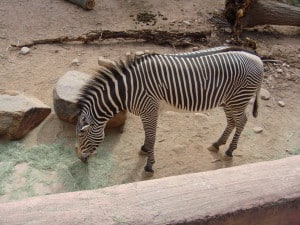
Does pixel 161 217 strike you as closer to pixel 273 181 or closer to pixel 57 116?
pixel 273 181

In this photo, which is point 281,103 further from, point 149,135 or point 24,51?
point 24,51

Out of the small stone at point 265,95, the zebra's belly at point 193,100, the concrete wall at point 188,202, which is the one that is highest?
the concrete wall at point 188,202

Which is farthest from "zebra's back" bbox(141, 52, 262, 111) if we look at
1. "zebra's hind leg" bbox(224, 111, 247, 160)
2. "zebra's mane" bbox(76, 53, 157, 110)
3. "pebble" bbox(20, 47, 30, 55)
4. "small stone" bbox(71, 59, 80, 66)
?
"pebble" bbox(20, 47, 30, 55)

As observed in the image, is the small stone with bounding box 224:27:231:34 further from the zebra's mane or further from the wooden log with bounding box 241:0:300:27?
the zebra's mane

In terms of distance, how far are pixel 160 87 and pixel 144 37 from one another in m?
2.91

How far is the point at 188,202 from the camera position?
2742mm

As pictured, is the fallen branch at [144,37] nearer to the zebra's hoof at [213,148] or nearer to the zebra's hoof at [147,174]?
the zebra's hoof at [213,148]

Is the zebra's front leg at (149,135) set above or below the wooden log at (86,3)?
Answer: below

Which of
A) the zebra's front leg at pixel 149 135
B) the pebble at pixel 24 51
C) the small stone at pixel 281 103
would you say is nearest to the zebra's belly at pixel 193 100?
the zebra's front leg at pixel 149 135

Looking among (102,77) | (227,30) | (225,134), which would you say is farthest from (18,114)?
(227,30)

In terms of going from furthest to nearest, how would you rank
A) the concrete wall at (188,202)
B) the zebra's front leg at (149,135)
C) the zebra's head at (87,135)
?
the zebra's front leg at (149,135) → the zebra's head at (87,135) → the concrete wall at (188,202)

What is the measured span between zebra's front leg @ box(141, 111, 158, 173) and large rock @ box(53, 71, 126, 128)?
1.83 ft

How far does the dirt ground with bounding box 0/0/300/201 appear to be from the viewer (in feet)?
16.9

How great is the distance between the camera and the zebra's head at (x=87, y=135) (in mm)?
4379
